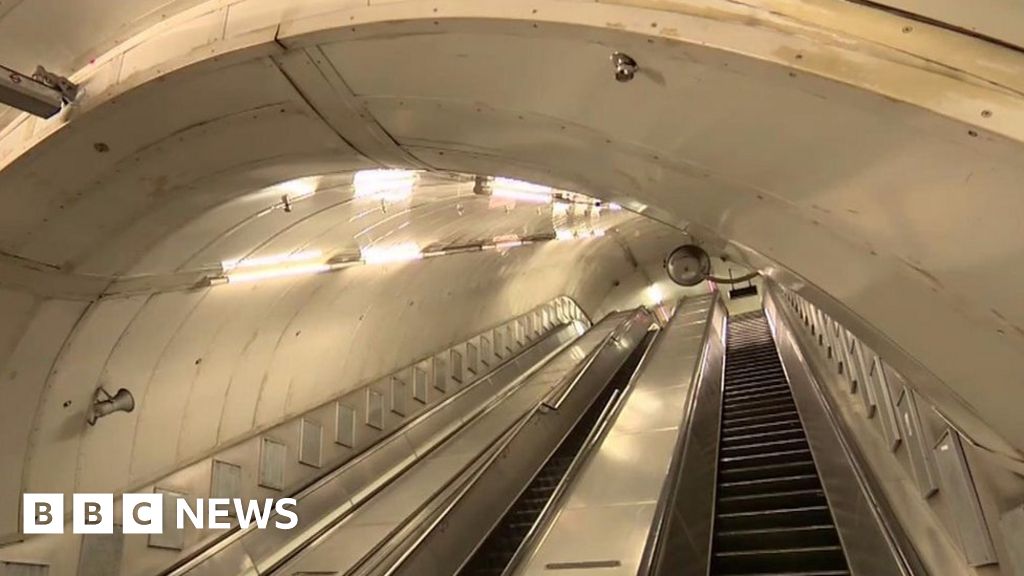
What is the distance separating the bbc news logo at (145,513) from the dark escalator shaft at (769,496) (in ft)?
14.1

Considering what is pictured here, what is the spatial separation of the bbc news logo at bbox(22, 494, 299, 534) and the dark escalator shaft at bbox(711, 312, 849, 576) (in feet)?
14.1

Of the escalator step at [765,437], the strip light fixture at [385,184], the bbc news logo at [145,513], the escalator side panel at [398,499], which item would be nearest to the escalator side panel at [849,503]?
the escalator step at [765,437]

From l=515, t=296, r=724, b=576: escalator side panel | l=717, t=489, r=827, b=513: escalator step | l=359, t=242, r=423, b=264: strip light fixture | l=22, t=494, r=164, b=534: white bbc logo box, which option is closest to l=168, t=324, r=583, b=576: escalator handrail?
l=22, t=494, r=164, b=534: white bbc logo box

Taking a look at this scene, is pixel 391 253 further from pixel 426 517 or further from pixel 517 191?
pixel 426 517

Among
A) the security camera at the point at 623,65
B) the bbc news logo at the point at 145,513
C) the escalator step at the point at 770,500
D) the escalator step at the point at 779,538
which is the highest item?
the security camera at the point at 623,65

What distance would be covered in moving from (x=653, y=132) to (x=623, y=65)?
379 mm

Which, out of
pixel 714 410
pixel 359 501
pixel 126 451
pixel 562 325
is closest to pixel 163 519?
pixel 126 451

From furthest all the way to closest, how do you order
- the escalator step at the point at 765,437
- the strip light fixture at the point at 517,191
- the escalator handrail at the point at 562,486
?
1. the escalator step at the point at 765,437
2. the strip light fixture at the point at 517,191
3. the escalator handrail at the point at 562,486

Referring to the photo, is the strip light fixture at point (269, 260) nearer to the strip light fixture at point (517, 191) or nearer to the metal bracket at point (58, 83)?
the strip light fixture at point (517, 191)

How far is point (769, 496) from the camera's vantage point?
6152mm

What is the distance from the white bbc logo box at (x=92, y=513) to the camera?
5.15m

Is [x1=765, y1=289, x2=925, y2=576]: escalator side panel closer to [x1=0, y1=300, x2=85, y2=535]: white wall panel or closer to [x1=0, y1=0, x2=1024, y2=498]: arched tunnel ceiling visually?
[x1=0, y1=0, x2=1024, y2=498]: arched tunnel ceiling

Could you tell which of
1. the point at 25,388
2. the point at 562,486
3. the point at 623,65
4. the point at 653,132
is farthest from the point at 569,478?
the point at 623,65

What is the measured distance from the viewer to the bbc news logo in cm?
521
